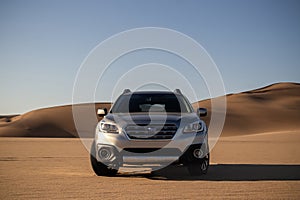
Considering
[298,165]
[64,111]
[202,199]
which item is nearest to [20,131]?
[64,111]

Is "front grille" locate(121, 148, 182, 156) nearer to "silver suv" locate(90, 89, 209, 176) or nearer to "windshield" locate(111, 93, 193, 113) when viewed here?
"silver suv" locate(90, 89, 209, 176)

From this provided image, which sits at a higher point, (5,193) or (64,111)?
(5,193)

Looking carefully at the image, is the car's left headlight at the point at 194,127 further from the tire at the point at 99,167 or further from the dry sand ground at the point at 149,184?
the tire at the point at 99,167

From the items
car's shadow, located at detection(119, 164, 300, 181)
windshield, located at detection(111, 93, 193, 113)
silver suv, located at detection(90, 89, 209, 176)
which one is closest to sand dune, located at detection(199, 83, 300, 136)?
car's shadow, located at detection(119, 164, 300, 181)

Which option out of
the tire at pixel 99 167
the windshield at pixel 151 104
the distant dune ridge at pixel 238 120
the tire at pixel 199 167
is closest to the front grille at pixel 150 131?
the tire at pixel 199 167

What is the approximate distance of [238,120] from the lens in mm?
65812

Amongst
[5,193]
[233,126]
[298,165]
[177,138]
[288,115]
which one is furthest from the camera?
Result: [288,115]

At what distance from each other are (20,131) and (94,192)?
58066mm

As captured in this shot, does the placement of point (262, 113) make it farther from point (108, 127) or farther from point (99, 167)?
point (108, 127)

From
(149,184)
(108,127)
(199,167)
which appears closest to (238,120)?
(199,167)

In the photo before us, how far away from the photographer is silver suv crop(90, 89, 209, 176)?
8.11 m

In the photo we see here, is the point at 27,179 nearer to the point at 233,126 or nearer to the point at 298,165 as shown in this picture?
the point at 298,165

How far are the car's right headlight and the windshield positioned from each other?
1.11m

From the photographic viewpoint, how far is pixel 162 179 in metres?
8.60
